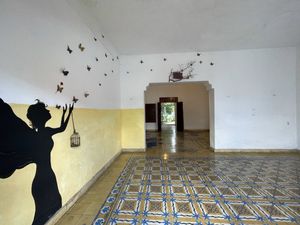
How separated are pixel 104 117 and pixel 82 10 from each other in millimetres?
2012

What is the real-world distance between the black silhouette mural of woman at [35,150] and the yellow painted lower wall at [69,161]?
60 millimetres

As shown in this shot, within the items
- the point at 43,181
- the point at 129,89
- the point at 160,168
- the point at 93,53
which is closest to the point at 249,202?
the point at 160,168

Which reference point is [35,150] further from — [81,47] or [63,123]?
[81,47]

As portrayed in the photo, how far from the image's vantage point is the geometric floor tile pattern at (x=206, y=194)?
80.2 inches

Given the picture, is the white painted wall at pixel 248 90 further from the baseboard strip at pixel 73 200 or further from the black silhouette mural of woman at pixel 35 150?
the black silhouette mural of woman at pixel 35 150

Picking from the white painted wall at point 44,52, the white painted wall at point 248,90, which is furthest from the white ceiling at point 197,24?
the white painted wall at point 44,52

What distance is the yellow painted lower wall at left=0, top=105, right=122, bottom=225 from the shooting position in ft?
4.76

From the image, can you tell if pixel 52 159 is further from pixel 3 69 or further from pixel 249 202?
pixel 249 202

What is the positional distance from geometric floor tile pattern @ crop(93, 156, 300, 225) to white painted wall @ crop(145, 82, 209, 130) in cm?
677

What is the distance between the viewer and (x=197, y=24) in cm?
346

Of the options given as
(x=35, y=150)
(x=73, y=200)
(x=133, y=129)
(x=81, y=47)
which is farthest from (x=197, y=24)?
(x=73, y=200)

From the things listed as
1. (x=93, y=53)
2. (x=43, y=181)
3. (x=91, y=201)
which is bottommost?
(x=91, y=201)

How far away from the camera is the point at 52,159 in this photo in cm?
200

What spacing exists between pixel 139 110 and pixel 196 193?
3.18 m
